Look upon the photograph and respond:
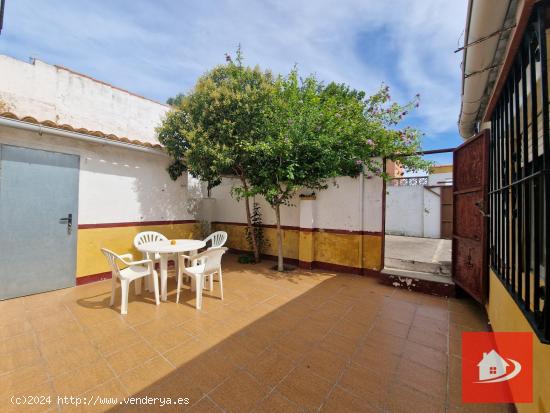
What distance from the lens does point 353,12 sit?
164 inches

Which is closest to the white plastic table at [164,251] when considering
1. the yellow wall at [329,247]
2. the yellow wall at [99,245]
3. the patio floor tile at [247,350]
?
the patio floor tile at [247,350]

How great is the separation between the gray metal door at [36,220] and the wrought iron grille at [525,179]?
5880mm

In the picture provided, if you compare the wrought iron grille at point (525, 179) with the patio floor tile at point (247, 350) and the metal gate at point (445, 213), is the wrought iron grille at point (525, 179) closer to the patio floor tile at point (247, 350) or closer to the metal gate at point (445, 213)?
the patio floor tile at point (247, 350)

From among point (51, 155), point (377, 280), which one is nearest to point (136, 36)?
point (51, 155)

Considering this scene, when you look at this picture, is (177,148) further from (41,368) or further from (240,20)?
(41,368)

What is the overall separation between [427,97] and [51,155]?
294 inches

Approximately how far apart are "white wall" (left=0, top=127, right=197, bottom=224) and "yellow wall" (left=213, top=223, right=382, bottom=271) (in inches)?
108

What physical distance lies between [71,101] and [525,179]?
781 cm

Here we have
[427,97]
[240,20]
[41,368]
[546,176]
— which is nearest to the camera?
[546,176]

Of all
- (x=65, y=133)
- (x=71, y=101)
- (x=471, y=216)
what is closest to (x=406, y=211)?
(x=471, y=216)

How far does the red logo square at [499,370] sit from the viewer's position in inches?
64.8

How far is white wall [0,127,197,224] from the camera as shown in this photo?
4.12 m

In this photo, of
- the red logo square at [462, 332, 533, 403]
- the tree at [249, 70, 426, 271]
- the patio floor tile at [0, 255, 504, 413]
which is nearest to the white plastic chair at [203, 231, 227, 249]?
the tree at [249, 70, 426, 271]

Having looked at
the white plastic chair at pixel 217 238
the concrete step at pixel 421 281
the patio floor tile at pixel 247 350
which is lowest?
the patio floor tile at pixel 247 350
